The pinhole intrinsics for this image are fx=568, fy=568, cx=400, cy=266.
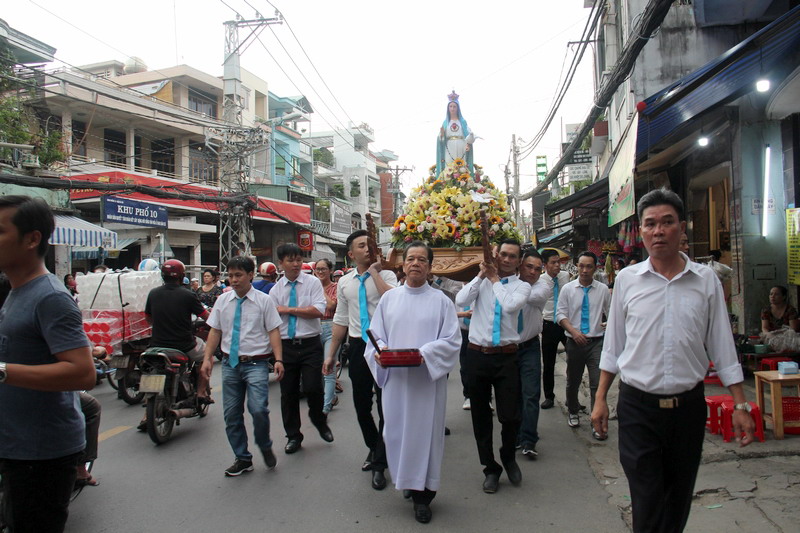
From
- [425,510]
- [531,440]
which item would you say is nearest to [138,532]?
[425,510]

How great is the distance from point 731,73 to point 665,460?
4.79 meters

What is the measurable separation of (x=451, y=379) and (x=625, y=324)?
5992 millimetres

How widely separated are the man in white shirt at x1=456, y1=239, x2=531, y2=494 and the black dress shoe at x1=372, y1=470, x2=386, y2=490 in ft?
2.53

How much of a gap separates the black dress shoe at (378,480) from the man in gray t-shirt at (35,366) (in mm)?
2444

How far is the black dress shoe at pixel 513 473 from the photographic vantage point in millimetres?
4367

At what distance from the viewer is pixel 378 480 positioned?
4.37 meters

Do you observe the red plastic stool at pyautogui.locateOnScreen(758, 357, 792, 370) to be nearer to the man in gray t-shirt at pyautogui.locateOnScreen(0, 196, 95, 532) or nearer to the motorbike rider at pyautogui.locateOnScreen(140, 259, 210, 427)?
the motorbike rider at pyautogui.locateOnScreen(140, 259, 210, 427)

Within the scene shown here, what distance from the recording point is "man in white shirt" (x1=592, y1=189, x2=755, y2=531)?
8.80 ft

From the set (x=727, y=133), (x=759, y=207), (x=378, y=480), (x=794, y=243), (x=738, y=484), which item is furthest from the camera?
(x=727, y=133)

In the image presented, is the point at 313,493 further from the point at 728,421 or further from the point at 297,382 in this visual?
the point at 728,421

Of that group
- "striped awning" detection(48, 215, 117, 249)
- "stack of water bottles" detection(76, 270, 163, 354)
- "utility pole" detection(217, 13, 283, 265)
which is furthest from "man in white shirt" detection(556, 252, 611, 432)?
"utility pole" detection(217, 13, 283, 265)

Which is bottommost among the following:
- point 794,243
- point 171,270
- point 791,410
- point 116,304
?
point 791,410

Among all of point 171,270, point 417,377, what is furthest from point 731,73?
point 171,270

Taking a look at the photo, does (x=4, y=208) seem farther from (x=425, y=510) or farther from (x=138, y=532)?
(x=425, y=510)
